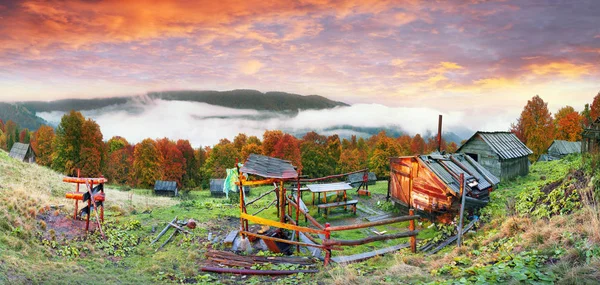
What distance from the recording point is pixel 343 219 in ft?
64.6

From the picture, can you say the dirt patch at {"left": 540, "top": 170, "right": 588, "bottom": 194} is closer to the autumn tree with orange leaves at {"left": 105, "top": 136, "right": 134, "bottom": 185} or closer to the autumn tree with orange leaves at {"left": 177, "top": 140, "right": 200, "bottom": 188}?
the autumn tree with orange leaves at {"left": 105, "top": 136, "right": 134, "bottom": 185}

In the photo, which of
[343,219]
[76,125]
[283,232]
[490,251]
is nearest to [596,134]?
[343,219]

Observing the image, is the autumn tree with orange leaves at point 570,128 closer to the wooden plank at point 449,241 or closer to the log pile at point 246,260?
the wooden plank at point 449,241

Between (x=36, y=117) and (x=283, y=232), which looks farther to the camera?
(x=36, y=117)

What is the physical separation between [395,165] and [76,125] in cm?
4423

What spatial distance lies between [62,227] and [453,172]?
17.6 metres

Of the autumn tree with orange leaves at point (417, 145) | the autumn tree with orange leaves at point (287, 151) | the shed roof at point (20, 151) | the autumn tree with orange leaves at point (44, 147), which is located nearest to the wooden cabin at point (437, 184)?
the autumn tree with orange leaves at point (287, 151)

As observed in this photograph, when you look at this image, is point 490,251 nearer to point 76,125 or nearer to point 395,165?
point 395,165

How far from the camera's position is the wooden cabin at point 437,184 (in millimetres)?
15672

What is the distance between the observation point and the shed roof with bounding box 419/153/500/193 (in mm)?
16203

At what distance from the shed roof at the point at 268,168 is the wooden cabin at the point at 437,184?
780 cm

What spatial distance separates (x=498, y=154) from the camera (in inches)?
985

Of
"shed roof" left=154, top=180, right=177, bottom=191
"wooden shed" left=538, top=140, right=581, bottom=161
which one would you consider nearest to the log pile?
"shed roof" left=154, top=180, right=177, bottom=191

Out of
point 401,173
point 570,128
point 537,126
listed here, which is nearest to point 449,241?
point 401,173
